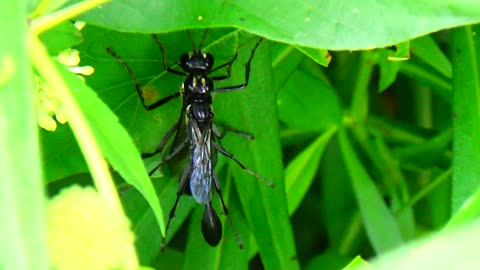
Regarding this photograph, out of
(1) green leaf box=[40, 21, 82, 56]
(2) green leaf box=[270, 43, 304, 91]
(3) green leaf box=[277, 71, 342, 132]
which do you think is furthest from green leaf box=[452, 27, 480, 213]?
(1) green leaf box=[40, 21, 82, 56]

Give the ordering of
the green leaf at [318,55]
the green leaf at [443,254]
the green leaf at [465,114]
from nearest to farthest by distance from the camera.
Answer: the green leaf at [443,254], the green leaf at [318,55], the green leaf at [465,114]

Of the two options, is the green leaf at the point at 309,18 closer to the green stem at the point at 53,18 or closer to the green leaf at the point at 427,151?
the green stem at the point at 53,18

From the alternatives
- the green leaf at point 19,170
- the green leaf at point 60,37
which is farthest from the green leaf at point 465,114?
the green leaf at point 19,170

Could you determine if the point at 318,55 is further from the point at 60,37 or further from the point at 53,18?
the point at 53,18

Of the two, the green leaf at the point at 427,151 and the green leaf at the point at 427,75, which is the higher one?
the green leaf at the point at 427,75

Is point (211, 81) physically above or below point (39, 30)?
below

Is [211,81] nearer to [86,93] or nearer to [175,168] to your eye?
[175,168]

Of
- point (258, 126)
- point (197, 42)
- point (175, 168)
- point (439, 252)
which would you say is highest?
point (439, 252)

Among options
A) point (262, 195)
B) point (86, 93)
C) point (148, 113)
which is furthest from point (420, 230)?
point (86, 93)
